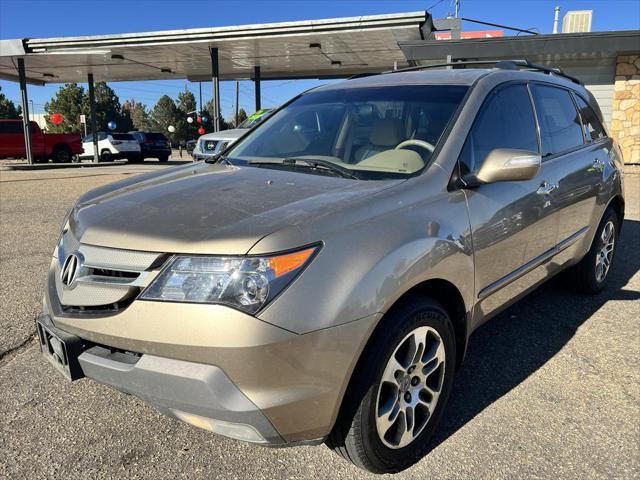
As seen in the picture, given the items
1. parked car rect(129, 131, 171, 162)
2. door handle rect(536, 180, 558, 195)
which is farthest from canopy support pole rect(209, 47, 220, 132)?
door handle rect(536, 180, 558, 195)

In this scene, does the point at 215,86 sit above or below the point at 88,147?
above

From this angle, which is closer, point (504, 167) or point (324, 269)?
point (324, 269)

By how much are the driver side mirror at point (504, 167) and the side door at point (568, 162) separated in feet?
2.96

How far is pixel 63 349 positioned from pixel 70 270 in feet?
1.08

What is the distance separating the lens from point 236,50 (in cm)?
1973

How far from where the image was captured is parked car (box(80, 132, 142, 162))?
26.7m

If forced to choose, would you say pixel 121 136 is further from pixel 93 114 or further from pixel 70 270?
pixel 70 270

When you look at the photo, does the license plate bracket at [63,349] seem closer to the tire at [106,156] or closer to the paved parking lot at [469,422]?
the paved parking lot at [469,422]

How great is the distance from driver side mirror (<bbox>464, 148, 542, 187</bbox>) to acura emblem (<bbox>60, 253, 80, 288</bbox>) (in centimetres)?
186

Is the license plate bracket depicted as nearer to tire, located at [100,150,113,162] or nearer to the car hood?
the car hood

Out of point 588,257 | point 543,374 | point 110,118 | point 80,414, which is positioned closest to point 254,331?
point 80,414

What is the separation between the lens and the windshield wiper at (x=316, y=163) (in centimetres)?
267

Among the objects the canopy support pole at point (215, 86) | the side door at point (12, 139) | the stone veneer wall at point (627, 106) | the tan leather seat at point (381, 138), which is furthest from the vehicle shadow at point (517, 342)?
the side door at point (12, 139)

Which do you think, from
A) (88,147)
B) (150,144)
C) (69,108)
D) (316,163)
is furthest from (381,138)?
(69,108)
